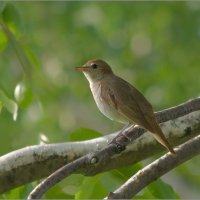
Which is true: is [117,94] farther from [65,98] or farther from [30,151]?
[65,98]

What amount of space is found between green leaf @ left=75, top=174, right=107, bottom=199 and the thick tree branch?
0.18 feet

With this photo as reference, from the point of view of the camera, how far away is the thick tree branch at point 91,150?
489cm

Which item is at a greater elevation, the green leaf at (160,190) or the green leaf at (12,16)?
the green leaf at (12,16)

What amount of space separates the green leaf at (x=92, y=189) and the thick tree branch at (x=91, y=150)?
5 cm

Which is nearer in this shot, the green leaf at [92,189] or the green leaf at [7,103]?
the green leaf at [92,189]

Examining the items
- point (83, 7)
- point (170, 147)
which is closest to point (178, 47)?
point (83, 7)

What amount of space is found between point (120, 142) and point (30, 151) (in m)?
0.55

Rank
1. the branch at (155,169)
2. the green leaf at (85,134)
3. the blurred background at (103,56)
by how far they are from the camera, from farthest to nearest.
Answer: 1. the blurred background at (103,56)
2. the green leaf at (85,134)
3. the branch at (155,169)

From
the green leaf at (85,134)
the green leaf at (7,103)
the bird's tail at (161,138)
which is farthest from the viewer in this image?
the green leaf at (85,134)

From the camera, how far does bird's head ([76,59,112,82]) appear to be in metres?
6.37

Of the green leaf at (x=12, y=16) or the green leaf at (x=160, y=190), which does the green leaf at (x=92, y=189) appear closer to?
the green leaf at (x=160, y=190)

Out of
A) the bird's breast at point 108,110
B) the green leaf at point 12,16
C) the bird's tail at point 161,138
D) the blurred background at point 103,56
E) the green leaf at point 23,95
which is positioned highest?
the green leaf at point 12,16

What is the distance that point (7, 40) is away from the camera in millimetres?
5613

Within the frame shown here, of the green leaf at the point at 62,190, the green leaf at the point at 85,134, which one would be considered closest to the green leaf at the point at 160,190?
the green leaf at the point at 62,190
